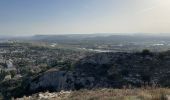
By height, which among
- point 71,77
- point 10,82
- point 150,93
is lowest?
point 10,82

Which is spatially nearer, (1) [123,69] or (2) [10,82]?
(1) [123,69]

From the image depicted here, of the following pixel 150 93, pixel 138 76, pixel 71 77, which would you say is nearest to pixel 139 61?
pixel 138 76

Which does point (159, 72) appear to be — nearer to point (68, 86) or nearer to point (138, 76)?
point (138, 76)

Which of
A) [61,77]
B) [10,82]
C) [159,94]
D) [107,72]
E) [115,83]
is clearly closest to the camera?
[159,94]

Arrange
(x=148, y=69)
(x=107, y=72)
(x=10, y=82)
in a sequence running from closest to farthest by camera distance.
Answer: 1. (x=148, y=69)
2. (x=107, y=72)
3. (x=10, y=82)

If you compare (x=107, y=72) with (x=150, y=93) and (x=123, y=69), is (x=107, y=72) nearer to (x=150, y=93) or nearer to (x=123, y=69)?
(x=123, y=69)

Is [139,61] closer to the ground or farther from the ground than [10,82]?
farther from the ground
